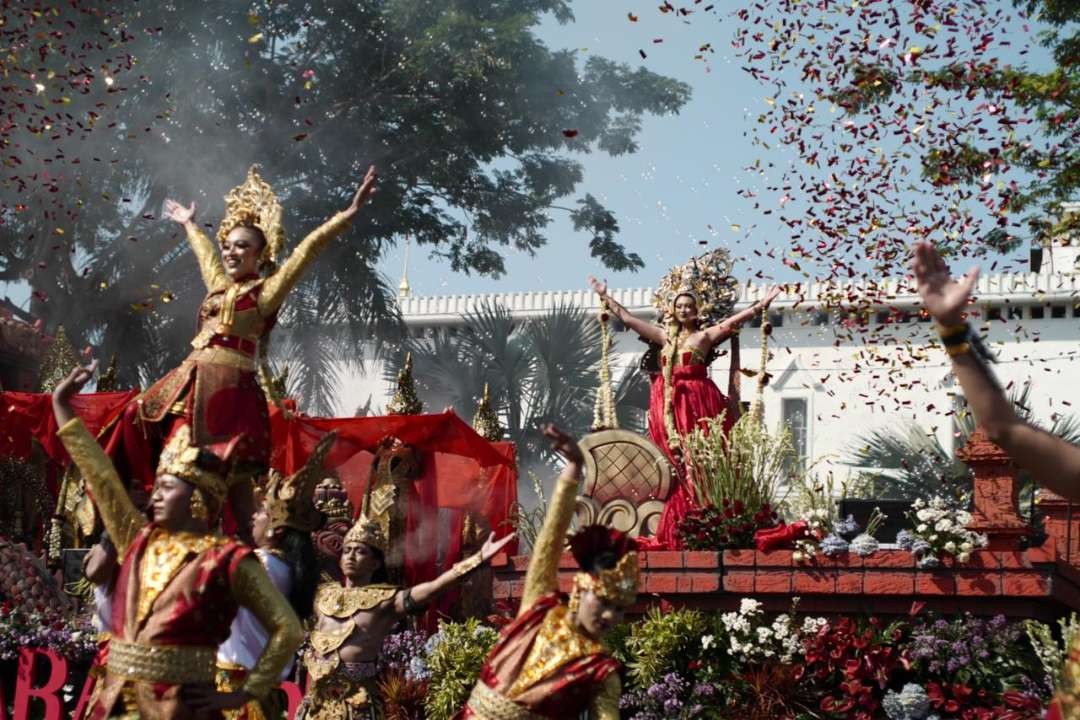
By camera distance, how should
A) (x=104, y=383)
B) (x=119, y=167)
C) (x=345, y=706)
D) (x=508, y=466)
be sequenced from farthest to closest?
(x=119, y=167), (x=104, y=383), (x=508, y=466), (x=345, y=706)

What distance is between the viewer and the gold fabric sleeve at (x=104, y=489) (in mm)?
6555

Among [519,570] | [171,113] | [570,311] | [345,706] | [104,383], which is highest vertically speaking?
[171,113]

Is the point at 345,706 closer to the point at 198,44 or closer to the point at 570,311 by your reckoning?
the point at 198,44

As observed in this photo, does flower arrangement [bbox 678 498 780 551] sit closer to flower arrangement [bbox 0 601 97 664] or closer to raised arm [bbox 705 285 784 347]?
raised arm [bbox 705 285 784 347]

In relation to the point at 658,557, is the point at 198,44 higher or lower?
higher

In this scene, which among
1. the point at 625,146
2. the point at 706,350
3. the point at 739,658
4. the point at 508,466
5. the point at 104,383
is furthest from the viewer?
the point at 625,146

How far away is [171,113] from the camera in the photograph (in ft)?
84.9

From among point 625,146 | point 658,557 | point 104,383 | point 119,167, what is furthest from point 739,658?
point 625,146

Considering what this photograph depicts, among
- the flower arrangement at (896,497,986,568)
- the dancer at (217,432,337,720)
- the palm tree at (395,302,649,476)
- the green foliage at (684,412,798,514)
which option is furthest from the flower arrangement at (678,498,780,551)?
the palm tree at (395,302,649,476)

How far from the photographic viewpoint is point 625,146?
96.8 ft

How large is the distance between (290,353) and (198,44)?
5.94m

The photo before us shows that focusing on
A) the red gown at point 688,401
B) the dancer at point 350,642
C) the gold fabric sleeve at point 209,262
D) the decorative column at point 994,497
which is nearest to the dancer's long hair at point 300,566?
the dancer at point 350,642

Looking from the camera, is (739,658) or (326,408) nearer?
(739,658)

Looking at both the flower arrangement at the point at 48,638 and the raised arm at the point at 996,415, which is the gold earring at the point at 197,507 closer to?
the raised arm at the point at 996,415
